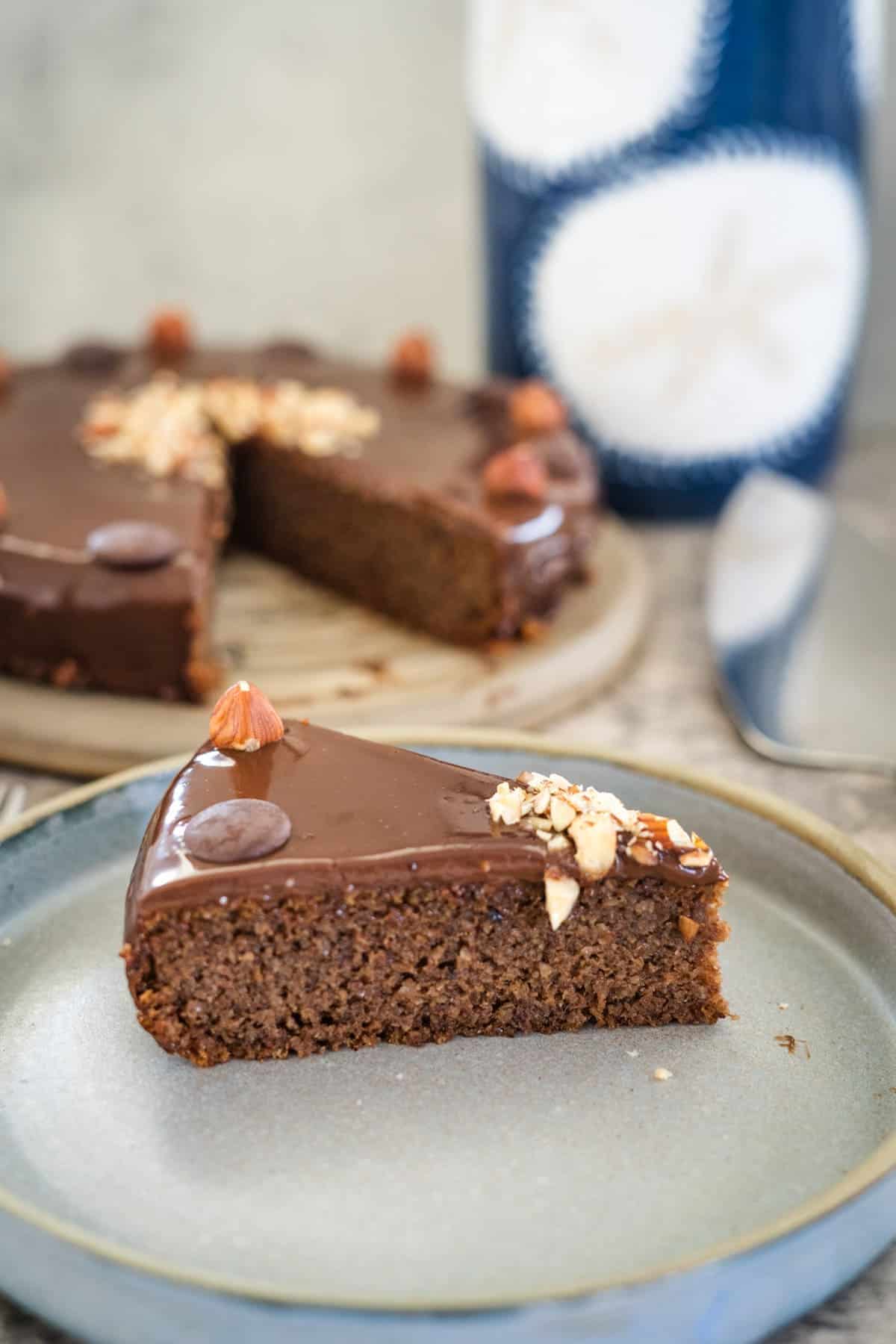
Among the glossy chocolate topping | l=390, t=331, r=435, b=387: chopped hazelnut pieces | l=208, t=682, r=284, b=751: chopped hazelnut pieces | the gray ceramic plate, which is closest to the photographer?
the gray ceramic plate

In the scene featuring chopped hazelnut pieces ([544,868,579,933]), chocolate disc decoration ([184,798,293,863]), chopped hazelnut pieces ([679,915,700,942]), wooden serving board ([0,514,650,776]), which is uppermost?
chocolate disc decoration ([184,798,293,863])

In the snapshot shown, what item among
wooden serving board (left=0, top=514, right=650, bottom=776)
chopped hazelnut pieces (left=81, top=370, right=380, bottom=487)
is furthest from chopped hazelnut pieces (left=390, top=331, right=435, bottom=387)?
wooden serving board (left=0, top=514, right=650, bottom=776)

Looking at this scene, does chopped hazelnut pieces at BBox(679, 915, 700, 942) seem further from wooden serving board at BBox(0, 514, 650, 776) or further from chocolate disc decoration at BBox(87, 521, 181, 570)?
chocolate disc decoration at BBox(87, 521, 181, 570)

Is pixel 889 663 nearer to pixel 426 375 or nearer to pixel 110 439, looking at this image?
pixel 426 375

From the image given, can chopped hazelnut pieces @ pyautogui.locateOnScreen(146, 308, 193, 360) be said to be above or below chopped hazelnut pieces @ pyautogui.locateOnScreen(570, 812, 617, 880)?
below

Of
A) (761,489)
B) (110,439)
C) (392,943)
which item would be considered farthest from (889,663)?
(110,439)

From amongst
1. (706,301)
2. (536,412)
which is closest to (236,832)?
(536,412)

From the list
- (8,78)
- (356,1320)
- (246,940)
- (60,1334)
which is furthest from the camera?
(8,78)
